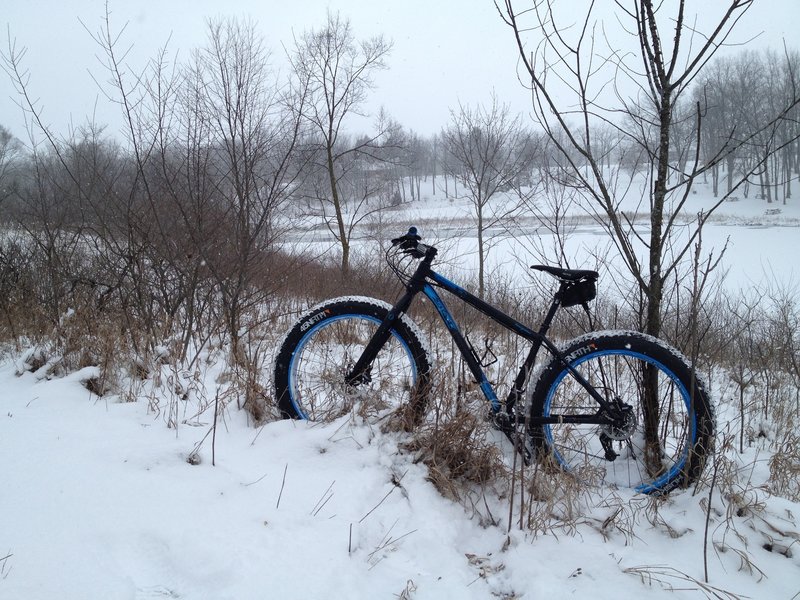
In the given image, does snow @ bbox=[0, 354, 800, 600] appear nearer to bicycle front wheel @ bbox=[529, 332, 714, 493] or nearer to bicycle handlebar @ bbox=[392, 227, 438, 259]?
bicycle front wheel @ bbox=[529, 332, 714, 493]

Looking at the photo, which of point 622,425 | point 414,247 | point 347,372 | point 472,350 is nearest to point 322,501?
point 347,372

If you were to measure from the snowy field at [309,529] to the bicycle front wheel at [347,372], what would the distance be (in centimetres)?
16

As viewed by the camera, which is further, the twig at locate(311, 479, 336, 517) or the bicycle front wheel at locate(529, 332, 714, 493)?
the bicycle front wheel at locate(529, 332, 714, 493)

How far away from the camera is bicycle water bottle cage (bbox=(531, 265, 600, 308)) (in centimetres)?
210

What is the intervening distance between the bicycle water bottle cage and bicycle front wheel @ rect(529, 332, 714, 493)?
18 cm

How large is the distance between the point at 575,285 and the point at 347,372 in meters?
1.23

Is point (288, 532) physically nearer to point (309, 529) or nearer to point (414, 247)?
point (309, 529)

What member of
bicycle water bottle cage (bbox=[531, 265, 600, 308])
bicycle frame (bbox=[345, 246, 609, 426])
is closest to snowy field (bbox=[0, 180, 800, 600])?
bicycle frame (bbox=[345, 246, 609, 426])

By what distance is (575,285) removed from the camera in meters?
2.15

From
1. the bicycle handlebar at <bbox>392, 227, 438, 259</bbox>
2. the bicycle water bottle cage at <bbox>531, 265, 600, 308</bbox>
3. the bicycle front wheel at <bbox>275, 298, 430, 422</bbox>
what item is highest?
the bicycle handlebar at <bbox>392, 227, 438, 259</bbox>

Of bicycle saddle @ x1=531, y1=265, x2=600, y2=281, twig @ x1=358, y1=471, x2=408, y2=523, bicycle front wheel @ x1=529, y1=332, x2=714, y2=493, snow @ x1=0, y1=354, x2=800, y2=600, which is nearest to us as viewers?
snow @ x1=0, y1=354, x2=800, y2=600

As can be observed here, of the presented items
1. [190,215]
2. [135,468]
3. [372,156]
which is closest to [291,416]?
[135,468]

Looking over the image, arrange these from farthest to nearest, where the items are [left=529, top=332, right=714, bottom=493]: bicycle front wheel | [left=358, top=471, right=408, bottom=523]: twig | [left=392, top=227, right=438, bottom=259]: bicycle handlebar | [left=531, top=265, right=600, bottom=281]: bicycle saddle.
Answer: [left=392, top=227, right=438, bottom=259]: bicycle handlebar, [left=531, top=265, right=600, bottom=281]: bicycle saddle, [left=529, top=332, right=714, bottom=493]: bicycle front wheel, [left=358, top=471, right=408, bottom=523]: twig

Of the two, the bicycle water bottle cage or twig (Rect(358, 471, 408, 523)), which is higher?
the bicycle water bottle cage
